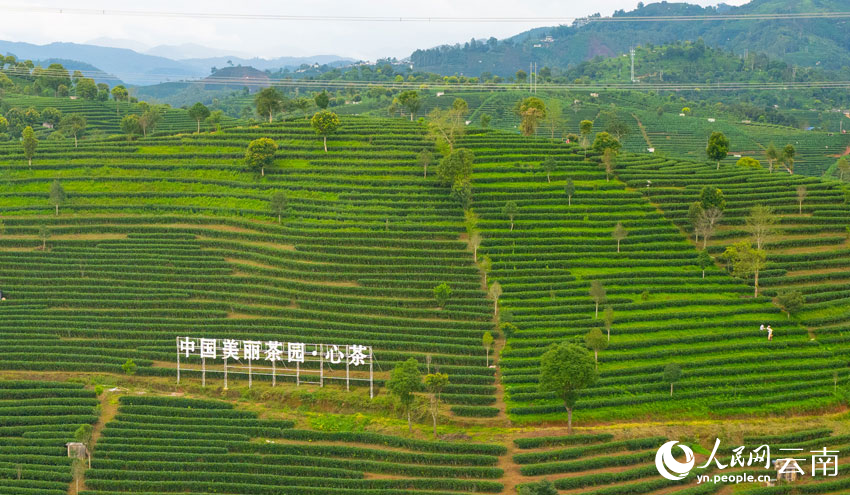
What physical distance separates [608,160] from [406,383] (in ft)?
90.6

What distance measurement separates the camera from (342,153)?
59.9 meters

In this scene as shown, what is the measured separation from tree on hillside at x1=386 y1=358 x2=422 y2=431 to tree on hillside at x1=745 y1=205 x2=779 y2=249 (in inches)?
924

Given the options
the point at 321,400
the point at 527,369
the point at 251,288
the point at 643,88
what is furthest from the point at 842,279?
the point at 643,88

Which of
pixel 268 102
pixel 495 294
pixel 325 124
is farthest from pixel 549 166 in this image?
pixel 268 102

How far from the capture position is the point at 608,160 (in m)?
55.5

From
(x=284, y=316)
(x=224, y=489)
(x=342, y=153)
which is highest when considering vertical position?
(x=342, y=153)

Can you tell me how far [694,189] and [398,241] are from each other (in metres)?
21.2

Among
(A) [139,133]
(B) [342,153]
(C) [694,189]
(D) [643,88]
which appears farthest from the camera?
(D) [643,88]

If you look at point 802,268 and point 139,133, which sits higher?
point 139,133

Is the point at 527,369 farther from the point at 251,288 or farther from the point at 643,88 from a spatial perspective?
the point at 643,88

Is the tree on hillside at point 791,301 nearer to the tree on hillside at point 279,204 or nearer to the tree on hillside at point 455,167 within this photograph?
the tree on hillside at point 455,167

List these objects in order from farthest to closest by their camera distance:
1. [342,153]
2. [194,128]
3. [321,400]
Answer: [194,128], [342,153], [321,400]

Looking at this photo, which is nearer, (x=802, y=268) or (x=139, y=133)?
(x=802, y=268)

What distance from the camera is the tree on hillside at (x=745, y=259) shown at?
146 ft
